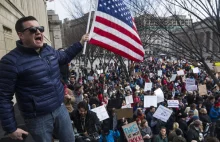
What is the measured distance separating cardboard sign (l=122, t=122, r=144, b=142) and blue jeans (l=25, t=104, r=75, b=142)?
11.8 ft

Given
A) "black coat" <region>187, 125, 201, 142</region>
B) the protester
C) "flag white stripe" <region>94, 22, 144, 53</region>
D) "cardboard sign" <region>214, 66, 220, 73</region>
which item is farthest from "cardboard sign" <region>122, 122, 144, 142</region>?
"cardboard sign" <region>214, 66, 220, 73</region>

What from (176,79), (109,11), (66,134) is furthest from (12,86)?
(176,79)

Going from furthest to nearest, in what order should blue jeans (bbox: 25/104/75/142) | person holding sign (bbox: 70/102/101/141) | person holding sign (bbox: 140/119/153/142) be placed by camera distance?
person holding sign (bbox: 140/119/153/142), person holding sign (bbox: 70/102/101/141), blue jeans (bbox: 25/104/75/142)

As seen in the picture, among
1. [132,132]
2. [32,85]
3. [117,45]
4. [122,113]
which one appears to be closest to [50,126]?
[32,85]

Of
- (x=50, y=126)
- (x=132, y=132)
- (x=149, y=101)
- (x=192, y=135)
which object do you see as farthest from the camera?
(x=149, y=101)

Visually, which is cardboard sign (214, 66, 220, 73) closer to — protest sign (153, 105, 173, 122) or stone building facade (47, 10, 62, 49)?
protest sign (153, 105, 173, 122)

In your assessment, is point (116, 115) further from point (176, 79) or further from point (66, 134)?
point (176, 79)

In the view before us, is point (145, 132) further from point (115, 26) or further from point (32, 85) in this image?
point (32, 85)

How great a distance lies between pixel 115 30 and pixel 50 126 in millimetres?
2730

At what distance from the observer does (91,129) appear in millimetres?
3545

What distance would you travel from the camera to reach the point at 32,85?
1877 millimetres

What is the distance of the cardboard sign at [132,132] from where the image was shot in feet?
18.7

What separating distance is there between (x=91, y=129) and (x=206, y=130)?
173 inches

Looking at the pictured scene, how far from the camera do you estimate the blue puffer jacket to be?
1762 millimetres
